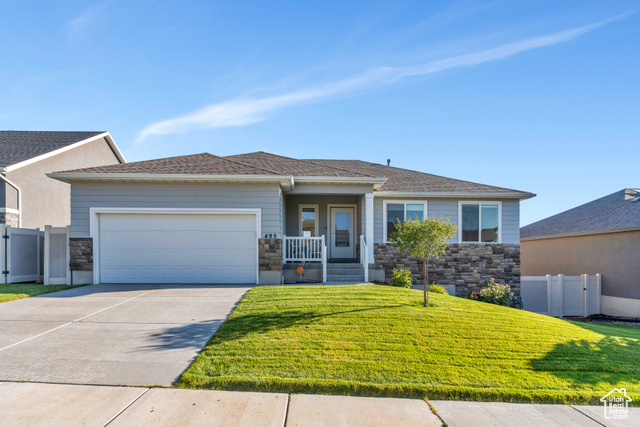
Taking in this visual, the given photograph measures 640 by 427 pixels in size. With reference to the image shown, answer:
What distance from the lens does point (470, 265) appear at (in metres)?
12.5

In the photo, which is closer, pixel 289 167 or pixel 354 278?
pixel 354 278

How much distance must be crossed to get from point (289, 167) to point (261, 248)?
11.8 ft

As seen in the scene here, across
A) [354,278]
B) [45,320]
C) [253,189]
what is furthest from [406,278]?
[45,320]

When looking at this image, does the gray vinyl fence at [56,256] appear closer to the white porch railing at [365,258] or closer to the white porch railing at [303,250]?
the white porch railing at [303,250]

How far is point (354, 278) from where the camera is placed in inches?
431

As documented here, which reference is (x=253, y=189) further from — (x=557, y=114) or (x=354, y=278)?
(x=557, y=114)

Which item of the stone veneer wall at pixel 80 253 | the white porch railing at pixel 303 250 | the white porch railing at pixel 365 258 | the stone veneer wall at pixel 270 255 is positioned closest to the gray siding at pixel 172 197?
the stone veneer wall at pixel 80 253

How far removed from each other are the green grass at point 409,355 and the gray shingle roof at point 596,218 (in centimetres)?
959

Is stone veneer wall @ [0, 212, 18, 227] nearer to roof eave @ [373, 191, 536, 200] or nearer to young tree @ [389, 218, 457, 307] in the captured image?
roof eave @ [373, 191, 536, 200]

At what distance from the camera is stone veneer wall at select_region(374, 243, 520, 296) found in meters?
12.2

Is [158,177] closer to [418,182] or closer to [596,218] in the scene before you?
[418,182]

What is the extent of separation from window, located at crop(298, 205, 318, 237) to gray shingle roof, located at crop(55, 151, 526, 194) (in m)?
1.70

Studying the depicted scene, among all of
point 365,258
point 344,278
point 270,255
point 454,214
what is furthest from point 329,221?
point 454,214

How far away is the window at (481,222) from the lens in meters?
12.6
